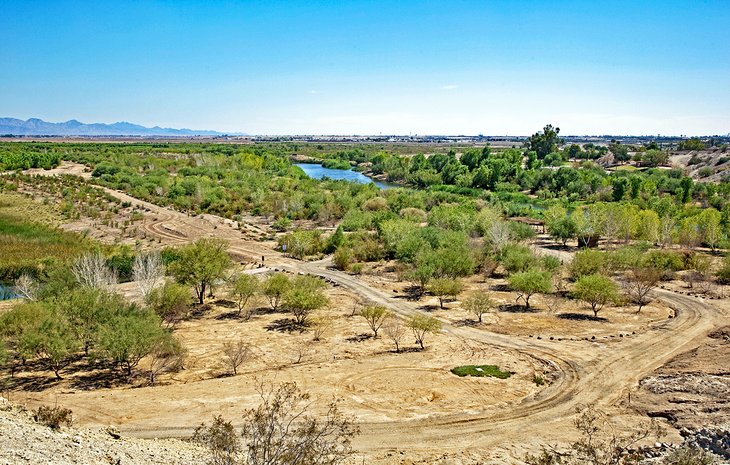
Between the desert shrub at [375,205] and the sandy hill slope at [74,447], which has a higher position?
the desert shrub at [375,205]

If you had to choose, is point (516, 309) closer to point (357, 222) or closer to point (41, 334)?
point (41, 334)

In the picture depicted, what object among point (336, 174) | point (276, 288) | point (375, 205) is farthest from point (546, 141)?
point (276, 288)

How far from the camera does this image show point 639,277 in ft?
149

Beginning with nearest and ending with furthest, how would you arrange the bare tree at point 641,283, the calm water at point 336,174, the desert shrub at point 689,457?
the desert shrub at point 689,457 < the bare tree at point 641,283 < the calm water at point 336,174

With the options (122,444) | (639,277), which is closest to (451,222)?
(639,277)

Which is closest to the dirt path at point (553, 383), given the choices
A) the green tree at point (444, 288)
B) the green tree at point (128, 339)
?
the green tree at point (444, 288)

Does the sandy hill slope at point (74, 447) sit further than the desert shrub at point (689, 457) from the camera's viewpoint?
No

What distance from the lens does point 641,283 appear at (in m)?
43.8

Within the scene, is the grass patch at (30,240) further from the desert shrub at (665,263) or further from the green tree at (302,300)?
the desert shrub at (665,263)

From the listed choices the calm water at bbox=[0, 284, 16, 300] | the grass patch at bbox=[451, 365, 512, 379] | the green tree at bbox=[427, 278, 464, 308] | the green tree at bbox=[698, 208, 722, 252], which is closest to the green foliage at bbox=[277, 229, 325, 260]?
the green tree at bbox=[427, 278, 464, 308]

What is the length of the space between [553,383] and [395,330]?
449 inches

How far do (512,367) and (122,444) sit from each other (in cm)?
2069

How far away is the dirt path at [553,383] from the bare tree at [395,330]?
2492 millimetres

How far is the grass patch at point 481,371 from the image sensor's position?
28.9m
